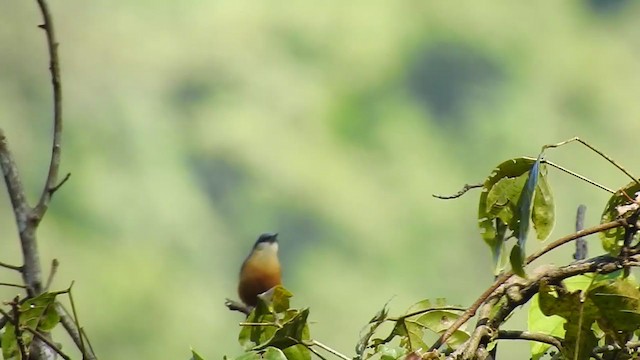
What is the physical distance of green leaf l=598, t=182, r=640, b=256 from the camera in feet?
1.49

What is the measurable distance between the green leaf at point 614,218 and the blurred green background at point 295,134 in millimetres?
1553

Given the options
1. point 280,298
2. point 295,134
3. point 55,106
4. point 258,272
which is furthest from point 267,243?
point 280,298

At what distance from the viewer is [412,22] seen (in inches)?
90.0

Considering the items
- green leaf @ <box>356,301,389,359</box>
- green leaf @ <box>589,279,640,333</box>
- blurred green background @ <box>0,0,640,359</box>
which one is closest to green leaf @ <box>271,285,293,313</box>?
green leaf @ <box>356,301,389,359</box>

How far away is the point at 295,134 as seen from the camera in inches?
87.3

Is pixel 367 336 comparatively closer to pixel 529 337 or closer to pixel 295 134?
pixel 529 337

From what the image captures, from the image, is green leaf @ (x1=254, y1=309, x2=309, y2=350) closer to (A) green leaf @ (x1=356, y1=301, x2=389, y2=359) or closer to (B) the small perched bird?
(A) green leaf @ (x1=356, y1=301, x2=389, y2=359)

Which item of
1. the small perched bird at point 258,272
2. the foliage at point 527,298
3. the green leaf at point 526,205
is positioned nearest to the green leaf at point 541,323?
the foliage at point 527,298

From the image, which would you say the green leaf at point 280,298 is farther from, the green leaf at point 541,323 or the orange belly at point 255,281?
the orange belly at point 255,281

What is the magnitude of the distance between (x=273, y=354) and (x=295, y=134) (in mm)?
1806

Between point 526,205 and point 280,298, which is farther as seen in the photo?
point 280,298

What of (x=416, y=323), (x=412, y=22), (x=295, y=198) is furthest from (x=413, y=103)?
(x=416, y=323)

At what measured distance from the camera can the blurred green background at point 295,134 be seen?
2064 millimetres

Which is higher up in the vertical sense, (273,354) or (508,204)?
(508,204)
